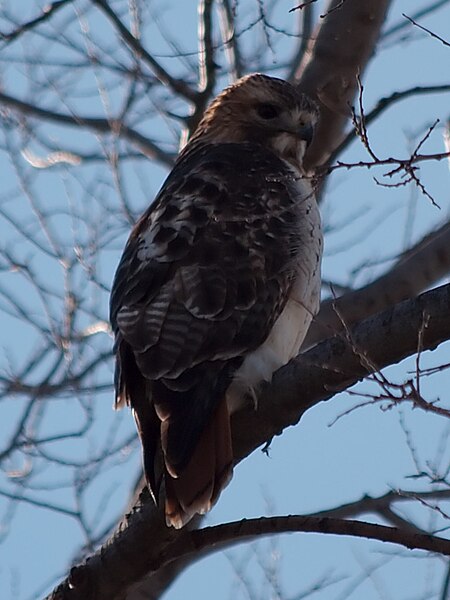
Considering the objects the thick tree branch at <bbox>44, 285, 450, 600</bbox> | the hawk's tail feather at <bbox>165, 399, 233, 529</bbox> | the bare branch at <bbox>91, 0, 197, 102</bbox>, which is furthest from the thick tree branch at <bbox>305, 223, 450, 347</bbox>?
the thick tree branch at <bbox>44, 285, 450, 600</bbox>

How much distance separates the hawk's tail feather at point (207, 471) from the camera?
11.4ft

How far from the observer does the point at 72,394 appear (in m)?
6.16

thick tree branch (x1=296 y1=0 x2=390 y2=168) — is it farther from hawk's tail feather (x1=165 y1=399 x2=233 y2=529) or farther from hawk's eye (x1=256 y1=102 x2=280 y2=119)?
hawk's tail feather (x1=165 y1=399 x2=233 y2=529)

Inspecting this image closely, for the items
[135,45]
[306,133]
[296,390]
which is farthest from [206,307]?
[135,45]

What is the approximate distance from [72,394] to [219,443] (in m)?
2.64

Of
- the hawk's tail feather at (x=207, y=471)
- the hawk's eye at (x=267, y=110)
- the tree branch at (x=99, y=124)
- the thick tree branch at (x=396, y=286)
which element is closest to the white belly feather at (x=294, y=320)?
the hawk's tail feather at (x=207, y=471)

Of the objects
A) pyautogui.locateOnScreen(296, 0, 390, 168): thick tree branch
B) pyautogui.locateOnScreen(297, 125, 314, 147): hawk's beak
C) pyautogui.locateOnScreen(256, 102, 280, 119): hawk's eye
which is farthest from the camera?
pyautogui.locateOnScreen(296, 0, 390, 168): thick tree branch

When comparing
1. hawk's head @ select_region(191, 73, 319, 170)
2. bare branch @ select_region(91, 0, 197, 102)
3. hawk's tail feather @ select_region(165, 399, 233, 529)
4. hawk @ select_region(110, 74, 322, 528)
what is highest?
bare branch @ select_region(91, 0, 197, 102)

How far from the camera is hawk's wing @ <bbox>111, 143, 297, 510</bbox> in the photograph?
12.1 feet

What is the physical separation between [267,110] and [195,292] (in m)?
1.71

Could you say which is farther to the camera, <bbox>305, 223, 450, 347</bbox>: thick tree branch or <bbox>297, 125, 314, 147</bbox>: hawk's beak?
<bbox>297, 125, 314, 147</bbox>: hawk's beak

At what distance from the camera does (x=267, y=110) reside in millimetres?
5438

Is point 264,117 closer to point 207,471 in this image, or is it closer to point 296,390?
point 207,471

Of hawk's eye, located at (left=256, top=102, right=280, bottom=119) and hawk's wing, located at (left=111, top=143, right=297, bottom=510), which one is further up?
hawk's eye, located at (left=256, top=102, right=280, bottom=119)
